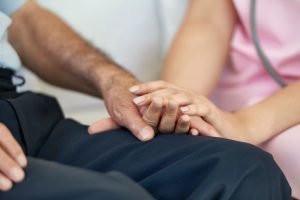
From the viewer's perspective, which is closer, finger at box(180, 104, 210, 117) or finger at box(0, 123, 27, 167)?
finger at box(0, 123, 27, 167)

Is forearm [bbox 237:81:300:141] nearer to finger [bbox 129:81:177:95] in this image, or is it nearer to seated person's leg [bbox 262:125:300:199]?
seated person's leg [bbox 262:125:300:199]

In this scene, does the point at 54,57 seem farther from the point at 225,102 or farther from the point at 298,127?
the point at 298,127

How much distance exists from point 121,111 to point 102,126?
4 centimetres

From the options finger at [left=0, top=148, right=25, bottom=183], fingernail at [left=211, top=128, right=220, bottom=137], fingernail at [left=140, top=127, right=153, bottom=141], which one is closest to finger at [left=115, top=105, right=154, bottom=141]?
fingernail at [left=140, top=127, right=153, bottom=141]

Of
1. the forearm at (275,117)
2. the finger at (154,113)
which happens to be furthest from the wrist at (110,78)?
the forearm at (275,117)

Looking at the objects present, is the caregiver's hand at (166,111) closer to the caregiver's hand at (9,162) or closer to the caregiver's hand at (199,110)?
the caregiver's hand at (199,110)

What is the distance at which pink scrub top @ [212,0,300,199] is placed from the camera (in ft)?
3.51

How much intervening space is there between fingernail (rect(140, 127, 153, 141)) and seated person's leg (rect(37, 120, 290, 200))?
10mm

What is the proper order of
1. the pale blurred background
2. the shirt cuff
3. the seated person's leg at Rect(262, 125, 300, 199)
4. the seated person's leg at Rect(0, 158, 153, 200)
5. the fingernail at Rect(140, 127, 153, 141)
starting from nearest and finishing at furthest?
1. the seated person's leg at Rect(0, 158, 153, 200)
2. the fingernail at Rect(140, 127, 153, 141)
3. the seated person's leg at Rect(262, 125, 300, 199)
4. the shirt cuff
5. the pale blurred background

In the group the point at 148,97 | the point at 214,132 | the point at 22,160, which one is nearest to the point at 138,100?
the point at 148,97

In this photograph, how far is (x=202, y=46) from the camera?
1116 mm

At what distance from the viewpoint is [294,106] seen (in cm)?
97

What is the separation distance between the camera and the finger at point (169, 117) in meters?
0.82

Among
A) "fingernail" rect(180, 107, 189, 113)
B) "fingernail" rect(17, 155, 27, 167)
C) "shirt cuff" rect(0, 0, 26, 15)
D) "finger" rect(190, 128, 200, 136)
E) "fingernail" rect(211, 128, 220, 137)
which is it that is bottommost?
"fingernail" rect(211, 128, 220, 137)
